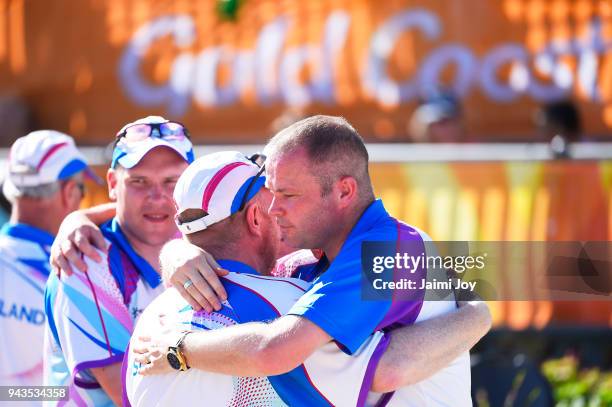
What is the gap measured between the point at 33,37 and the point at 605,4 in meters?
5.60

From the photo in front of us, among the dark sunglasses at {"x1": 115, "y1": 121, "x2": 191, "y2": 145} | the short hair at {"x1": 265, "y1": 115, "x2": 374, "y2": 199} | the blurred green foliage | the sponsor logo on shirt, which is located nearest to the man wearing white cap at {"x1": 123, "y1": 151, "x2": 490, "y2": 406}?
the short hair at {"x1": 265, "y1": 115, "x2": 374, "y2": 199}

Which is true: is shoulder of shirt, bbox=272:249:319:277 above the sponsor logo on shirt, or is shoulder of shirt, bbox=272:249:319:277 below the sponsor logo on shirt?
above

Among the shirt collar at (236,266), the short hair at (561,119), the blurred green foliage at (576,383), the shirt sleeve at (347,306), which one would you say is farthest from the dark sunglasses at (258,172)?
the short hair at (561,119)

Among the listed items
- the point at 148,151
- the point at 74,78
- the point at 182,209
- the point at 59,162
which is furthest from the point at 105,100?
the point at 182,209

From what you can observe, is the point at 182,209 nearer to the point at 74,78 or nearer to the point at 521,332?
the point at 521,332

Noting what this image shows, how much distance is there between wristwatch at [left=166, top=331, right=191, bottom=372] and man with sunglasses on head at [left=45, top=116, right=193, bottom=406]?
24.7 inches

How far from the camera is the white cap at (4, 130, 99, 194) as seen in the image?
16.5ft

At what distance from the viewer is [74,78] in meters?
11.4

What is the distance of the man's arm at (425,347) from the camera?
338cm

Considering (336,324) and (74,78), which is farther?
(74,78)

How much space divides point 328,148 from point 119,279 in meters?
1.17

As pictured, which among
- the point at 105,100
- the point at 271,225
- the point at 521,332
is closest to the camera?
the point at 271,225

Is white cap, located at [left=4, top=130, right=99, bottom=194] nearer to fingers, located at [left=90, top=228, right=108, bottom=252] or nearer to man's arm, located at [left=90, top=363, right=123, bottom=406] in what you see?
fingers, located at [left=90, top=228, right=108, bottom=252]

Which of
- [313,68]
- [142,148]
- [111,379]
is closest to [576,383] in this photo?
[142,148]
